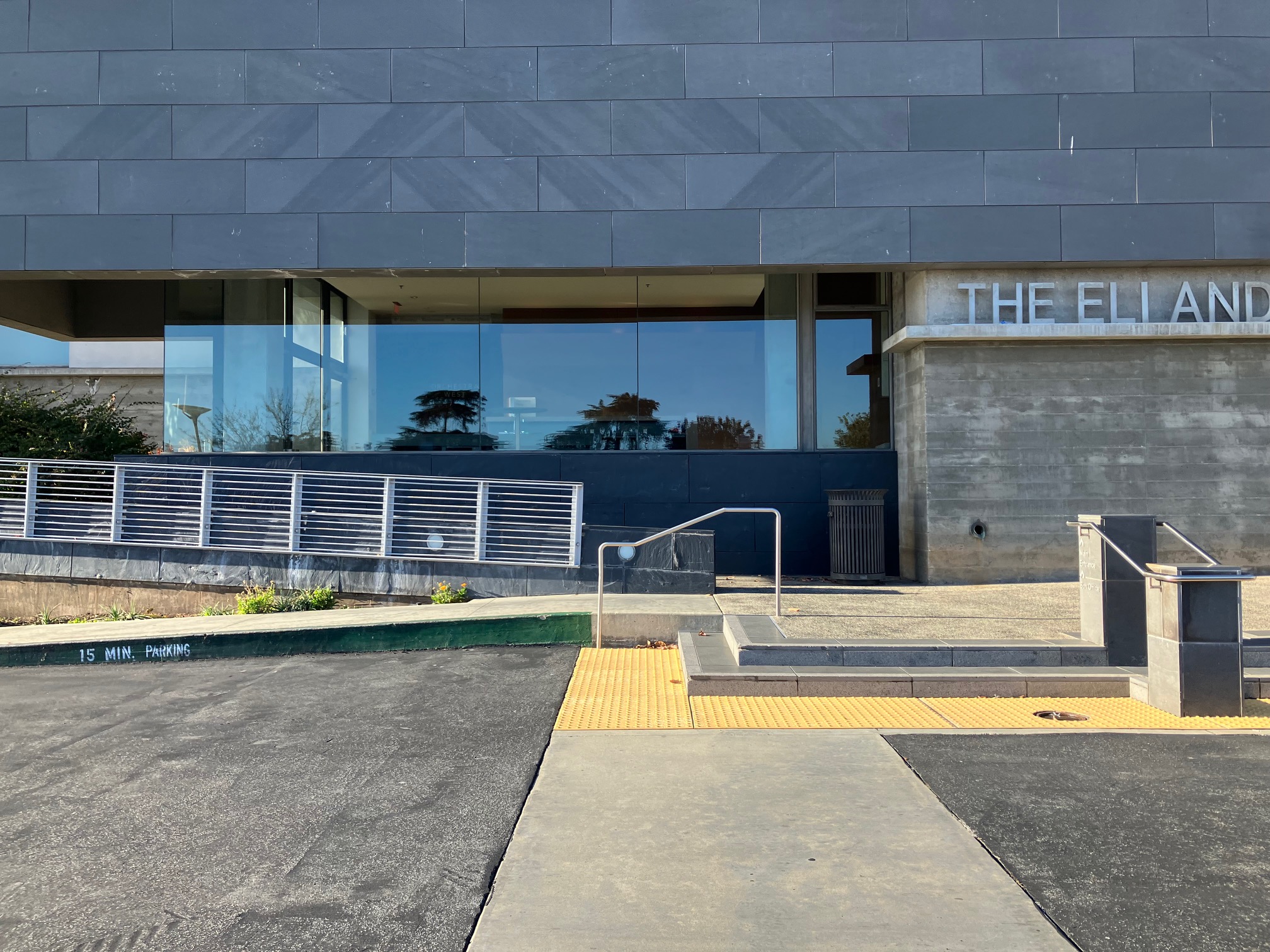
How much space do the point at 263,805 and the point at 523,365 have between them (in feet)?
40.1

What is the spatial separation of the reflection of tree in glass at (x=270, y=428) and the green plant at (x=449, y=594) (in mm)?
5300

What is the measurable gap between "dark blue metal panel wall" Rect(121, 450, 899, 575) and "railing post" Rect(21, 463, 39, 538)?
2.22 metres

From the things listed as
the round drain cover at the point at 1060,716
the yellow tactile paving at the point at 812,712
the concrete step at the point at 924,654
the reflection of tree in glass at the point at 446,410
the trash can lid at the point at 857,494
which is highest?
the reflection of tree in glass at the point at 446,410

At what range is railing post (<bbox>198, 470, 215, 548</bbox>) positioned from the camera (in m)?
12.8

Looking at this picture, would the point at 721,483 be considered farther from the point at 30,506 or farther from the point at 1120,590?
the point at 30,506

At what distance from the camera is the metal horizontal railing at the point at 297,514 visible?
12.5 meters

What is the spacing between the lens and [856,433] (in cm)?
1591

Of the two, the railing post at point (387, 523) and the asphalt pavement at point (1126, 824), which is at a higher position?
the railing post at point (387, 523)

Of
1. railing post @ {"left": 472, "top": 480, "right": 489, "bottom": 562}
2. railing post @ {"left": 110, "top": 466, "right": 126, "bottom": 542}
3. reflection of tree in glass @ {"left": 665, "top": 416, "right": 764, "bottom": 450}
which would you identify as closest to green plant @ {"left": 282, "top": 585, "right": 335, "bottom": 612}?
railing post @ {"left": 472, "top": 480, "right": 489, "bottom": 562}

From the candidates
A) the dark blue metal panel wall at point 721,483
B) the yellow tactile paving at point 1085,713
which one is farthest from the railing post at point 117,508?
the yellow tactile paving at point 1085,713

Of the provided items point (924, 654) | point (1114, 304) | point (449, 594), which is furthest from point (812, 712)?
point (1114, 304)

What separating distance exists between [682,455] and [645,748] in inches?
405

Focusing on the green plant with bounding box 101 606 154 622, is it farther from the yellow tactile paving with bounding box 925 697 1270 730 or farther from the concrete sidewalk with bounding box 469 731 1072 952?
the yellow tactile paving with bounding box 925 697 1270 730

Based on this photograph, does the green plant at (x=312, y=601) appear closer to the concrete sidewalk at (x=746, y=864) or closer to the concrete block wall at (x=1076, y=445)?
the concrete sidewalk at (x=746, y=864)
